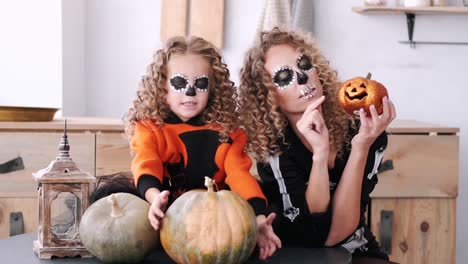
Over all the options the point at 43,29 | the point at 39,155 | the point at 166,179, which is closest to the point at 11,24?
the point at 43,29

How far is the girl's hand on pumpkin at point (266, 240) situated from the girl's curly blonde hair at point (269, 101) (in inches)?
12.5

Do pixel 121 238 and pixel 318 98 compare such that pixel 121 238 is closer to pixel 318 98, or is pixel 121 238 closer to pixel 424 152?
pixel 318 98

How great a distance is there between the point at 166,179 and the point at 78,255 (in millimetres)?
284

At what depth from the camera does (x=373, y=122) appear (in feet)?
4.79

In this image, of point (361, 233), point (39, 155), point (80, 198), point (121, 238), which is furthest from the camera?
point (39, 155)

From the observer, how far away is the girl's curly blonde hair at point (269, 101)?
1625 millimetres

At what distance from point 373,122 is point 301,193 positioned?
9.8 inches

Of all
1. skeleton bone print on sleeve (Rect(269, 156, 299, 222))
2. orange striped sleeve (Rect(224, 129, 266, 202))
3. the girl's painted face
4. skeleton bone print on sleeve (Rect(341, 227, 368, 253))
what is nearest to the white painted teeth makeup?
the girl's painted face

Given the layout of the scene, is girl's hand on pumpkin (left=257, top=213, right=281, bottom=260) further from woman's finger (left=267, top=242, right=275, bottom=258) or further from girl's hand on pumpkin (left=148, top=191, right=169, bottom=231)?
girl's hand on pumpkin (left=148, top=191, right=169, bottom=231)

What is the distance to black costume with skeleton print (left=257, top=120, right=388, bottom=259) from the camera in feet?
5.09

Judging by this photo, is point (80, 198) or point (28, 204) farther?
point (28, 204)

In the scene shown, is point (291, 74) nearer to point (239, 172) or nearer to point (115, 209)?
point (239, 172)

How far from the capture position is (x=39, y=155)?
2.50m

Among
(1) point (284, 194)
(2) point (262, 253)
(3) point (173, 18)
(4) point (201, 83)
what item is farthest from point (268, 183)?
(3) point (173, 18)
